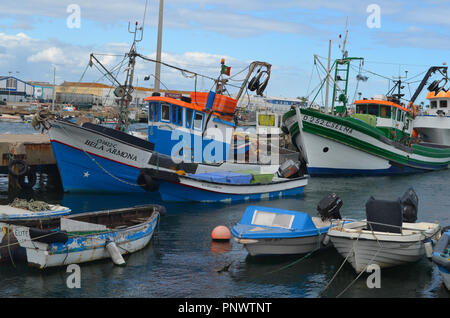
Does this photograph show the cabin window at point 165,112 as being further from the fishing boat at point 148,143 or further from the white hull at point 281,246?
the white hull at point 281,246

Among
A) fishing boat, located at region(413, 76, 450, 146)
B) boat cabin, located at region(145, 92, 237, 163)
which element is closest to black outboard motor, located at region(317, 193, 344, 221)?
boat cabin, located at region(145, 92, 237, 163)

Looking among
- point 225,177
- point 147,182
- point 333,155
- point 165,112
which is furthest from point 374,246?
point 333,155

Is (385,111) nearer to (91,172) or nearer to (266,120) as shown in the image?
(266,120)

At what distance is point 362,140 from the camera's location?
1471 inches

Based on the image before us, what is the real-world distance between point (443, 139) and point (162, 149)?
108 feet

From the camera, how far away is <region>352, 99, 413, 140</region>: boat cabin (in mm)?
41312

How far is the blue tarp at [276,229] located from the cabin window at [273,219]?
2.4 inches

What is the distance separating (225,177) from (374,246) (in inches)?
449

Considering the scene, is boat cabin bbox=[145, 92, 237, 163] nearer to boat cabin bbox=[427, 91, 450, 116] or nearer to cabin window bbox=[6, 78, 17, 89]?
boat cabin bbox=[427, 91, 450, 116]

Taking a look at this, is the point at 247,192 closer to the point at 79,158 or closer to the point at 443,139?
the point at 79,158

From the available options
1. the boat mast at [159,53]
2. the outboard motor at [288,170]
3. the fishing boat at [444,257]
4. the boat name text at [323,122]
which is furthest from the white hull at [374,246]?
the boat name text at [323,122]

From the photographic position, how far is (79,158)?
24.1 meters

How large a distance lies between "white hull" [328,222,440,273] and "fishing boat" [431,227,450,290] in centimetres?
77

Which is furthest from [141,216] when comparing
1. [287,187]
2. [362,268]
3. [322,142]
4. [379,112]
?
[379,112]
